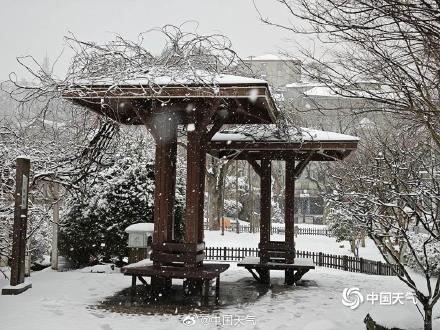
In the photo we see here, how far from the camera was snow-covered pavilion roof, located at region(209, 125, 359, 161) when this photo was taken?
40.3 feet

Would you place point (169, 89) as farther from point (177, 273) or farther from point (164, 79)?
point (177, 273)

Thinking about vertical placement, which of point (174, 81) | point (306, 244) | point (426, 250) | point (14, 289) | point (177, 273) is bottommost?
point (306, 244)

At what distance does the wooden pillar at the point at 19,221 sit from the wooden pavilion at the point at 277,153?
13.8 ft

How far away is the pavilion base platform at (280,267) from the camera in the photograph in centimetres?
1253

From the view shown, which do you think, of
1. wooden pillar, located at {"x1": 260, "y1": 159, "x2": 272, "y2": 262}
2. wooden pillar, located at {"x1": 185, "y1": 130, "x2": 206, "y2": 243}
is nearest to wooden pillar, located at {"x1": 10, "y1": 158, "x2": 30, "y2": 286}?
wooden pillar, located at {"x1": 185, "y1": 130, "x2": 206, "y2": 243}

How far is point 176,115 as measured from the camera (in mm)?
10633

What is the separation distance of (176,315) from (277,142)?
5332 mm

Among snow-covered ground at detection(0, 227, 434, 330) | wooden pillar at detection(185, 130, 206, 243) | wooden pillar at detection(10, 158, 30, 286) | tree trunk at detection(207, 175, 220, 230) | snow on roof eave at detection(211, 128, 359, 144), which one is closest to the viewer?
snow-covered ground at detection(0, 227, 434, 330)

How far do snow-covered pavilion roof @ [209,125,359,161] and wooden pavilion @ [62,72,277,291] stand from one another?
1.32 meters

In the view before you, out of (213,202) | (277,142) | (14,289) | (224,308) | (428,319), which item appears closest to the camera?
(428,319)

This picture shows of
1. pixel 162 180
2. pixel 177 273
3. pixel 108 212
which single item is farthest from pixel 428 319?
pixel 108 212

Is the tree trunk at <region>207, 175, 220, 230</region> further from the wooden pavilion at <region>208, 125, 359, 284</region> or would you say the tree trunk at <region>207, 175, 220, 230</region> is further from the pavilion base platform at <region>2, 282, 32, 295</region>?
the pavilion base platform at <region>2, 282, 32, 295</region>

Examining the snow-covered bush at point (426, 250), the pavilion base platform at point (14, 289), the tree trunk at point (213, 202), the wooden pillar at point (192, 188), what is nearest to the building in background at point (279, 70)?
the wooden pillar at point (192, 188)

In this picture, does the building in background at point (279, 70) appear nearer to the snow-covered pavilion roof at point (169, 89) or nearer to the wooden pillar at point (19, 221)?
the snow-covered pavilion roof at point (169, 89)
